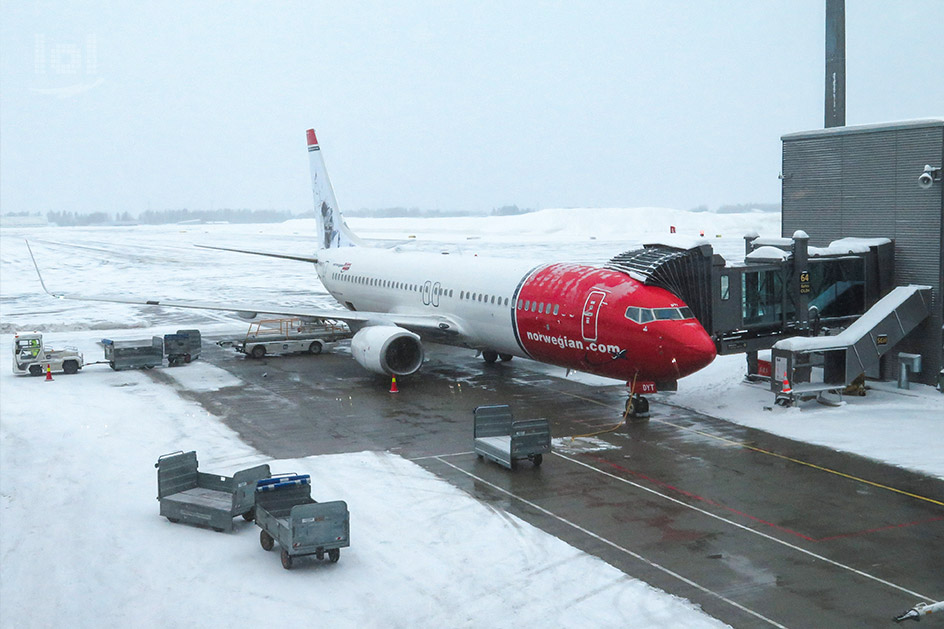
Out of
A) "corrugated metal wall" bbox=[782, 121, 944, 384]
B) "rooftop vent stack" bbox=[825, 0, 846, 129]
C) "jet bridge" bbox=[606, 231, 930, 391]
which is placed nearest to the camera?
"jet bridge" bbox=[606, 231, 930, 391]

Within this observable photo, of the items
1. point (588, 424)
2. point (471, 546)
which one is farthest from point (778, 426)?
point (471, 546)

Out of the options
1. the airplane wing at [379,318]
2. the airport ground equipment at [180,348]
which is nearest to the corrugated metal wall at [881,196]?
the airplane wing at [379,318]

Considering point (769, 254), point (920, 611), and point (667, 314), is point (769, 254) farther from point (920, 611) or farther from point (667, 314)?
point (920, 611)

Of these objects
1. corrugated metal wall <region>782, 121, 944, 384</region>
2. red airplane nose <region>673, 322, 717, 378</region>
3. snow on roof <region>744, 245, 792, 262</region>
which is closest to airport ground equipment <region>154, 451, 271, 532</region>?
red airplane nose <region>673, 322, 717, 378</region>

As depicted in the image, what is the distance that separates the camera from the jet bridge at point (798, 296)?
26.9 metres

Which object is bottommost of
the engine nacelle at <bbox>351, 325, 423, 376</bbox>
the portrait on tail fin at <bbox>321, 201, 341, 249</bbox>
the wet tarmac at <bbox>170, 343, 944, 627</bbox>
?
the wet tarmac at <bbox>170, 343, 944, 627</bbox>

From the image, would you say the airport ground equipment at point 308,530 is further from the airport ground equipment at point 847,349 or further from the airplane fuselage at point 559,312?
the airport ground equipment at point 847,349

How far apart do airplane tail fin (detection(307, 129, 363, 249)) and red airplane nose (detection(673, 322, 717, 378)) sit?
2430 centimetres

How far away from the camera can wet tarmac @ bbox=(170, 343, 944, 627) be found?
1426 centimetres

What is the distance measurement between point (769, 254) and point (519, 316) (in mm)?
7935

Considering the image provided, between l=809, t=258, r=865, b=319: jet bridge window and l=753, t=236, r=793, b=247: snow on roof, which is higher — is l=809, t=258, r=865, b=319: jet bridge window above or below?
below

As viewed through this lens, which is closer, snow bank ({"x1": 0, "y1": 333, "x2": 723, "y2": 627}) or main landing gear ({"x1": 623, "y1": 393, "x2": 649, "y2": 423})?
snow bank ({"x1": 0, "y1": 333, "x2": 723, "y2": 627})

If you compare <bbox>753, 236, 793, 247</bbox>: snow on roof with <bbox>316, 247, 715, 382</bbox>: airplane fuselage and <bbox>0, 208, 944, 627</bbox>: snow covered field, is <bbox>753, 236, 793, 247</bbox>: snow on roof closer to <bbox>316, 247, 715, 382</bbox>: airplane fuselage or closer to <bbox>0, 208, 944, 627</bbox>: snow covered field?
<bbox>0, 208, 944, 627</bbox>: snow covered field

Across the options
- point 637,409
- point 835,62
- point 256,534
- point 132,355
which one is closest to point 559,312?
point 637,409
